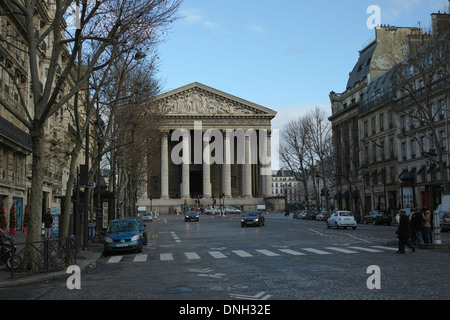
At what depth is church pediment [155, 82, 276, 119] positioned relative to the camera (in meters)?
99.2

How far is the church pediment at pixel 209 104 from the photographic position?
99250 mm

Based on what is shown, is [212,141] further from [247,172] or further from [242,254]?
[242,254]

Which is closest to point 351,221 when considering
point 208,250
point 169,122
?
point 208,250

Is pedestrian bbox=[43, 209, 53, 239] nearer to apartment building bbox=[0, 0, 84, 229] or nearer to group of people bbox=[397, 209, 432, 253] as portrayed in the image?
apartment building bbox=[0, 0, 84, 229]

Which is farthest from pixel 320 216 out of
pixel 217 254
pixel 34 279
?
pixel 34 279

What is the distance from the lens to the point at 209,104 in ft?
330

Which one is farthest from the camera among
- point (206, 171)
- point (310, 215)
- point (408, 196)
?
point (206, 171)

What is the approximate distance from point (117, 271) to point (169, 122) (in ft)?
275

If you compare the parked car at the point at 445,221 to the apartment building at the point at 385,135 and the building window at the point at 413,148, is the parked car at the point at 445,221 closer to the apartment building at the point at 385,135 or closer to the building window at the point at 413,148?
the apartment building at the point at 385,135

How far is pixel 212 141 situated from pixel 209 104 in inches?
340

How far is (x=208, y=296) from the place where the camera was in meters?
9.77

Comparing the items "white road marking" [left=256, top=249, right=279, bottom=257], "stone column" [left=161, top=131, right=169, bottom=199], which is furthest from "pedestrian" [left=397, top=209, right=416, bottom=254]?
"stone column" [left=161, top=131, right=169, bottom=199]

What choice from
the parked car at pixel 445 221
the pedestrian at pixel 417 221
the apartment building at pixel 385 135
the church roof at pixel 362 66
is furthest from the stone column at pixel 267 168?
the pedestrian at pixel 417 221
